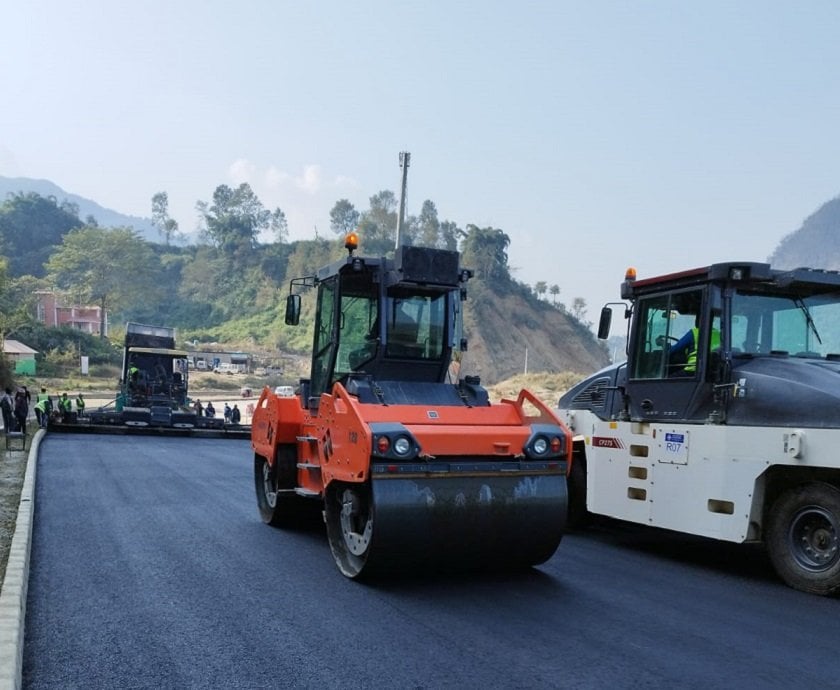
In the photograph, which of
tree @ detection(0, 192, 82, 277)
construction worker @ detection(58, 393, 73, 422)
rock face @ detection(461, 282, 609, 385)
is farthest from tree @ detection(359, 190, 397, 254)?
construction worker @ detection(58, 393, 73, 422)

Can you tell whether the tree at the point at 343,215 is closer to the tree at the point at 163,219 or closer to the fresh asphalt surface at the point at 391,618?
the tree at the point at 163,219

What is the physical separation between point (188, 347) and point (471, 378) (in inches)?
3131

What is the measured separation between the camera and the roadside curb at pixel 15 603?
3.86 metres

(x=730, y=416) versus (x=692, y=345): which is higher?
(x=692, y=345)

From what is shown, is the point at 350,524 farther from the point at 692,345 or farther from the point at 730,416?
the point at 692,345

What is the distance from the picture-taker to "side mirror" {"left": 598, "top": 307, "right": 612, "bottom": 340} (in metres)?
8.35

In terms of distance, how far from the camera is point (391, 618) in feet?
17.0

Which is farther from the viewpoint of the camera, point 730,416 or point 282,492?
point 282,492

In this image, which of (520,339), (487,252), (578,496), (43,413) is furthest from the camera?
(487,252)

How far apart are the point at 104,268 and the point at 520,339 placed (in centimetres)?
5094

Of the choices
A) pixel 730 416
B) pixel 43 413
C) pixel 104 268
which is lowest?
pixel 43 413

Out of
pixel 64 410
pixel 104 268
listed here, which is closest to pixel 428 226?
pixel 104 268

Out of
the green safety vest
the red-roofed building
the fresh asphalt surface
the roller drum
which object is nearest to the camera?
the fresh asphalt surface

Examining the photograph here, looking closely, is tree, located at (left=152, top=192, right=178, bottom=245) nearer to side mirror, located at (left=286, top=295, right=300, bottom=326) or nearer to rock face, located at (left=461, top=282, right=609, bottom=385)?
rock face, located at (left=461, top=282, right=609, bottom=385)
